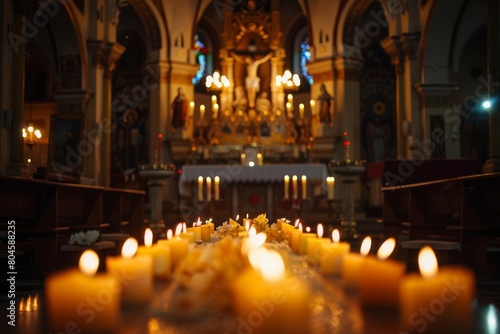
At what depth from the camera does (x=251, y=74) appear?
21672mm

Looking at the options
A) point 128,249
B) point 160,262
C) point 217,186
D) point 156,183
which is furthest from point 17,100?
point 160,262

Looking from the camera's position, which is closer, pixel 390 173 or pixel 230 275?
pixel 230 275

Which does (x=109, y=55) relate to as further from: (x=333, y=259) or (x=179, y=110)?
(x=333, y=259)

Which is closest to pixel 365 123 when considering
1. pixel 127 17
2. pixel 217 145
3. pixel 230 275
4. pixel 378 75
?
pixel 378 75

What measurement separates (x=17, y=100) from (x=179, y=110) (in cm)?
943

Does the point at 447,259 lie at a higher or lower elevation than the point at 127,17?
lower

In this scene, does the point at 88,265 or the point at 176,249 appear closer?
the point at 88,265

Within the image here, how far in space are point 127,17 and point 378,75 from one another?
29.5 feet

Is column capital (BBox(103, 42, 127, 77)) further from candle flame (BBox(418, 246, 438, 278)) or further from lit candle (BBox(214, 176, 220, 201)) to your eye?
candle flame (BBox(418, 246, 438, 278))

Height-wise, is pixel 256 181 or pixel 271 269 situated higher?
pixel 256 181

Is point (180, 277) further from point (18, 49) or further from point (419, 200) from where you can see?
point (18, 49)

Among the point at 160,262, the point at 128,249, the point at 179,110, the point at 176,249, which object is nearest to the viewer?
the point at 160,262

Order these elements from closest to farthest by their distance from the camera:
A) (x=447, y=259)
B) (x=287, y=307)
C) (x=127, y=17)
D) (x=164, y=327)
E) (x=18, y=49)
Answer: (x=287, y=307), (x=164, y=327), (x=447, y=259), (x=18, y=49), (x=127, y=17)

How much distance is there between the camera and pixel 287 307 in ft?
3.72
